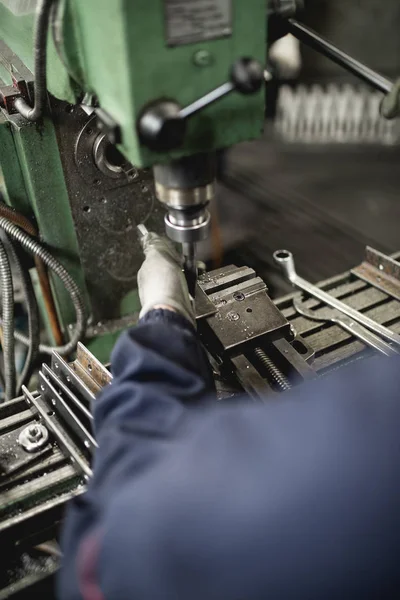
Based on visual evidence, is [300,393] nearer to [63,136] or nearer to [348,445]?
[348,445]

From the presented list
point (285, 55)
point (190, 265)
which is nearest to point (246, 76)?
point (190, 265)

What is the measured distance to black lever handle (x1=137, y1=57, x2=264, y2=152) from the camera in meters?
0.72

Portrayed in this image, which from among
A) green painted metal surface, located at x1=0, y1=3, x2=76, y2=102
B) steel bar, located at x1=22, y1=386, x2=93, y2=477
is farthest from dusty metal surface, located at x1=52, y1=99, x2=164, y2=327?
steel bar, located at x1=22, y1=386, x2=93, y2=477

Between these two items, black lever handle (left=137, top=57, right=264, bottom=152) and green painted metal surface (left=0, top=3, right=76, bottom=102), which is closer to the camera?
black lever handle (left=137, top=57, right=264, bottom=152)

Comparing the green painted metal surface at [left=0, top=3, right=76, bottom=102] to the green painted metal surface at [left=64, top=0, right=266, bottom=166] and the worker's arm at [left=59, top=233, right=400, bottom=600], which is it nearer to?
the green painted metal surface at [left=64, top=0, right=266, bottom=166]

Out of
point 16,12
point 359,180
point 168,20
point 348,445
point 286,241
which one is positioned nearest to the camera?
point 348,445

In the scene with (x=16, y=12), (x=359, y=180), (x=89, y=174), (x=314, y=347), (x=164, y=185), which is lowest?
(x=359, y=180)

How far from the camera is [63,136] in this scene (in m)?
1.21

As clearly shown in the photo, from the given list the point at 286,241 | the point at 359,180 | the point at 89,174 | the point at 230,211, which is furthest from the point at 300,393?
the point at 359,180

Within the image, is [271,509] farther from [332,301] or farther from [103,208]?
[103,208]

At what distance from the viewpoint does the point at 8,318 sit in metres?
1.31

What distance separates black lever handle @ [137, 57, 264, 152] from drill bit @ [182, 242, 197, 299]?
0.21m

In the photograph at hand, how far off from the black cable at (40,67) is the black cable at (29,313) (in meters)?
0.30

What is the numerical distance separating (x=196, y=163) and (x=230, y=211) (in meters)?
1.80
